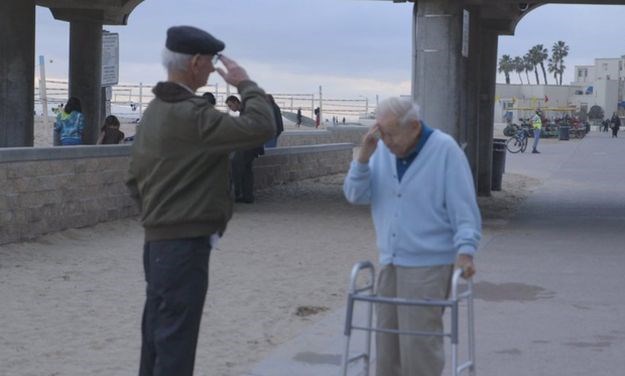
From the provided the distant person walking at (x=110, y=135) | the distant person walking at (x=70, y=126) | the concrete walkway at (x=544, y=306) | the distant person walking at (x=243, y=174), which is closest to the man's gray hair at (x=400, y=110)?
the concrete walkway at (x=544, y=306)

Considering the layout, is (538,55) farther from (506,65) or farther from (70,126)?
(70,126)

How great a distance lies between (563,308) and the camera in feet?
35.3

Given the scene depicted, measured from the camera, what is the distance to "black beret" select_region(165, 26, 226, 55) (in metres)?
5.40

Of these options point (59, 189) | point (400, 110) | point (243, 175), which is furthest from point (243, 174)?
point (400, 110)

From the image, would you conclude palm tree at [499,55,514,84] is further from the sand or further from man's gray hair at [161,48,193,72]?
man's gray hair at [161,48,193,72]

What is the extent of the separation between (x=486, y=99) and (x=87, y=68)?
28.2 ft

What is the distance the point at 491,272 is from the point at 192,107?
8.08m

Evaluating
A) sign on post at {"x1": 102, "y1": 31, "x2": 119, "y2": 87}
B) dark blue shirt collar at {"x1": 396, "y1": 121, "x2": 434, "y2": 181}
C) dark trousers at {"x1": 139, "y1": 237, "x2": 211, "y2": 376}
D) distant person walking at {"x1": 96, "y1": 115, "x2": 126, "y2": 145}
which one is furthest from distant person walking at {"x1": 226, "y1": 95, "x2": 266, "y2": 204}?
dark trousers at {"x1": 139, "y1": 237, "x2": 211, "y2": 376}

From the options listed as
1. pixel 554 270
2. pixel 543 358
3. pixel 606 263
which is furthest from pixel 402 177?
pixel 606 263

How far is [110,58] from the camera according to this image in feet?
70.3

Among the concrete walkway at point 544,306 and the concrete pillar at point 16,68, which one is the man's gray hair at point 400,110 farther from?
the concrete pillar at point 16,68

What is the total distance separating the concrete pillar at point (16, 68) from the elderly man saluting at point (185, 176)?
15.7 meters

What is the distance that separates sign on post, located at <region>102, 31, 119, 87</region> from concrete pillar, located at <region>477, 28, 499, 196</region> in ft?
25.2

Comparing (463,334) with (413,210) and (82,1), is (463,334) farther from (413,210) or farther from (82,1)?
(82,1)
